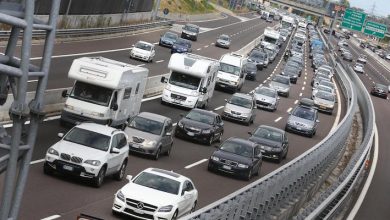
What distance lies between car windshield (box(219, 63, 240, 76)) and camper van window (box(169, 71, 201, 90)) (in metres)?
12.5

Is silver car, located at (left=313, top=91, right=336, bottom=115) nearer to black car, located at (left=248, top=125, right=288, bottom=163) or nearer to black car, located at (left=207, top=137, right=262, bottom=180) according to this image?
black car, located at (left=248, top=125, right=288, bottom=163)

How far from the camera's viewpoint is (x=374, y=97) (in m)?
84.7

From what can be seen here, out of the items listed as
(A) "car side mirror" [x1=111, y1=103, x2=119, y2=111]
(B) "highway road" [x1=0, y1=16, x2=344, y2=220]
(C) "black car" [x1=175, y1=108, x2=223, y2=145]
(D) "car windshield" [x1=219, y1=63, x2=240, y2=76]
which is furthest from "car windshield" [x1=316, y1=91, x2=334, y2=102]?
(A) "car side mirror" [x1=111, y1=103, x2=119, y2=111]

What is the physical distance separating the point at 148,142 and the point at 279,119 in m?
23.1

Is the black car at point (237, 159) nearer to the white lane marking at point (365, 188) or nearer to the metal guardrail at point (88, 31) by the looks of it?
the white lane marking at point (365, 188)

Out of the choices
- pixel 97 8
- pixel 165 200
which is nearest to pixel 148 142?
pixel 165 200

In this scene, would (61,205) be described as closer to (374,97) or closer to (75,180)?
(75,180)

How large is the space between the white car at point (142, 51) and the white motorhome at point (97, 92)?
28.2m

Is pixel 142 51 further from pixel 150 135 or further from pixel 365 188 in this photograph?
pixel 150 135

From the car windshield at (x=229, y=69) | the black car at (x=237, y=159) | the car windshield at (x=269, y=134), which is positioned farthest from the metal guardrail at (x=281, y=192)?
the car windshield at (x=229, y=69)

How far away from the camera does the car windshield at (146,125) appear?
2909 cm

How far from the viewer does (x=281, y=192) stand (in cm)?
2061

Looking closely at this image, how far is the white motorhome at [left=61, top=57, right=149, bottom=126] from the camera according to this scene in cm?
2917

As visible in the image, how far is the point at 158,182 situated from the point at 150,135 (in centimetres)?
843
